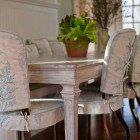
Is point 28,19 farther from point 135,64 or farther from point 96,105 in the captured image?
point 96,105

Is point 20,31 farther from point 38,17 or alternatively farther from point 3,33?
point 3,33

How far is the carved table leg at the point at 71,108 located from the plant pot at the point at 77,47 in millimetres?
759

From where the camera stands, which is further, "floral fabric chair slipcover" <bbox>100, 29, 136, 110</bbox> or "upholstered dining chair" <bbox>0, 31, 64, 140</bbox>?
"floral fabric chair slipcover" <bbox>100, 29, 136, 110</bbox>

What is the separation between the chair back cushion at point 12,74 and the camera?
1752mm

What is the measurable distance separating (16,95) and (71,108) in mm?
379

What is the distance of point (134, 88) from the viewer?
2934mm

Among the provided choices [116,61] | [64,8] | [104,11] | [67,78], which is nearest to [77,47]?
[116,61]

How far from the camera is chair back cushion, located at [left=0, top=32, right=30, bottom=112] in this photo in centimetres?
175

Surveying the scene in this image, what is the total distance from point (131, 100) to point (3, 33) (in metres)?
1.82

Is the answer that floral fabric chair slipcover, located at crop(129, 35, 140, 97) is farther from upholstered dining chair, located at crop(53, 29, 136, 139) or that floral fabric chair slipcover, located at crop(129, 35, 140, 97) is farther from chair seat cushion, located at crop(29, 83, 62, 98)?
chair seat cushion, located at crop(29, 83, 62, 98)


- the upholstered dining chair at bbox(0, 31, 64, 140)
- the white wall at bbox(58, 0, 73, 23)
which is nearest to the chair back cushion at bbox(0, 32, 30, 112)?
the upholstered dining chair at bbox(0, 31, 64, 140)

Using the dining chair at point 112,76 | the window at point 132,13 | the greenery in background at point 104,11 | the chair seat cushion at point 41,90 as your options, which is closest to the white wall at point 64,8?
the greenery in background at point 104,11

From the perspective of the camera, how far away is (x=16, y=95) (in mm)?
1857

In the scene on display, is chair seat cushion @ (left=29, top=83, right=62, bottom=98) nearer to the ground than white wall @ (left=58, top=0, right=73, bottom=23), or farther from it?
nearer to the ground
